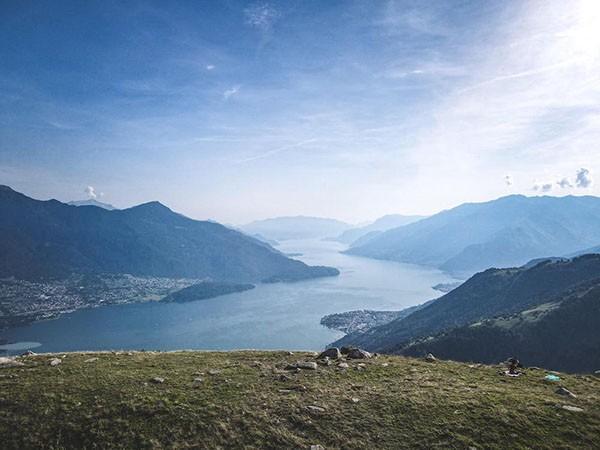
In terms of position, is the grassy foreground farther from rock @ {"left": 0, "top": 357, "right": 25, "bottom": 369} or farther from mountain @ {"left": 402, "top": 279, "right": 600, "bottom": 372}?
mountain @ {"left": 402, "top": 279, "right": 600, "bottom": 372}

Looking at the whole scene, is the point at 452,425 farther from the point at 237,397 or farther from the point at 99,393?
the point at 99,393

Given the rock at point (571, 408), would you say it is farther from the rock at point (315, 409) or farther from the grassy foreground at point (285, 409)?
the rock at point (315, 409)

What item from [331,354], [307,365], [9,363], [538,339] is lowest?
[538,339]

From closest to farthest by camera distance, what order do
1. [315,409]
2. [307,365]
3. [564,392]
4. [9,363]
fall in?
1. [315,409]
2. [564,392]
3. [307,365]
4. [9,363]

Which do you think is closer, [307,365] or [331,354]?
[307,365]

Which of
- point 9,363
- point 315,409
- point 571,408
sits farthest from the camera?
point 9,363

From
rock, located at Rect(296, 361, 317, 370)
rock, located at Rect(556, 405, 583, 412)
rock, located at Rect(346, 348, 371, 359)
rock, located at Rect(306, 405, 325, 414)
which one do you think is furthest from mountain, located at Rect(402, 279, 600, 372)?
rock, located at Rect(306, 405, 325, 414)

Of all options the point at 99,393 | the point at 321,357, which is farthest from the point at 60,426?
the point at 321,357

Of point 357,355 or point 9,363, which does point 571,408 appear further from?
point 9,363

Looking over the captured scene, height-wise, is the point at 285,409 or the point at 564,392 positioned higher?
the point at 564,392

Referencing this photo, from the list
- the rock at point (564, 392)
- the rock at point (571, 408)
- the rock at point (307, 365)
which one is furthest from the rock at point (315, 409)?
the rock at point (564, 392)

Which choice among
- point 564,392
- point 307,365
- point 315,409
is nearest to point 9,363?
point 307,365
